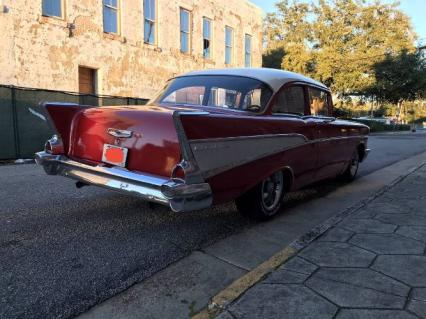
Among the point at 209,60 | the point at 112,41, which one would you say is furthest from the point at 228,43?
the point at 112,41

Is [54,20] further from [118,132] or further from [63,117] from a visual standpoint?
[118,132]

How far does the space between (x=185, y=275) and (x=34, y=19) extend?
12382 mm

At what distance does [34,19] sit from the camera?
13.4m

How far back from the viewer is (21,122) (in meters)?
10.8

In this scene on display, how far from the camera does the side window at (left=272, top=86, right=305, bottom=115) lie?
200 inches

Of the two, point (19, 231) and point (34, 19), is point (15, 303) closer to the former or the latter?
point (19, 231)

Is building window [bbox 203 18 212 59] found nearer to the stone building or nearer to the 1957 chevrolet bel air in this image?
the stone building

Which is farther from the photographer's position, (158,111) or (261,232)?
(261,232)

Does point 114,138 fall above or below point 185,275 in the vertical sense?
above

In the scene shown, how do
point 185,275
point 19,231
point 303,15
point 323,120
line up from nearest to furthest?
point 185,275, point 19,231, point 323,120, point 303,15

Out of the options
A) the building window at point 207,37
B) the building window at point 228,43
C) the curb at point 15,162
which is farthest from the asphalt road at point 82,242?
the building window at point 228,43

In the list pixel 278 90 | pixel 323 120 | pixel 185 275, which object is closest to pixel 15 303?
pixel 185 275

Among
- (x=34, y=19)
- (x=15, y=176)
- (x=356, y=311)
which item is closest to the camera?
(x=356, y=311)

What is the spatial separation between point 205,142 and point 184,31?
675 inches
